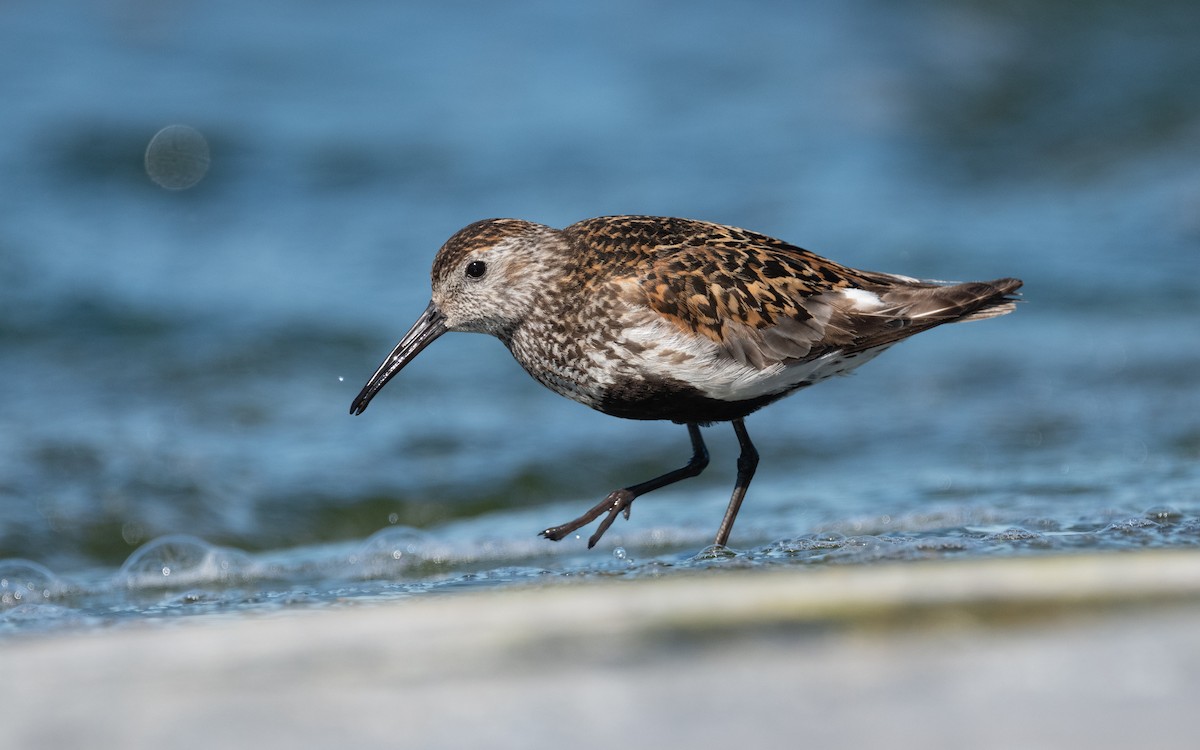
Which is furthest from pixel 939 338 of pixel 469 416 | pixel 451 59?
pixel 451 59

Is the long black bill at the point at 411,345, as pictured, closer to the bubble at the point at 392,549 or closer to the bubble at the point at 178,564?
the bubble at the point at 392,549

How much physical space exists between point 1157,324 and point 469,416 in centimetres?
476

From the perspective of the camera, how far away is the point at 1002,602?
326 cm

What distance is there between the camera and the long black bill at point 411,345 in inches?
227

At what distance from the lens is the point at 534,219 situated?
39.2 feet

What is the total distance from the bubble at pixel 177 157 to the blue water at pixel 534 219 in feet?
0.66

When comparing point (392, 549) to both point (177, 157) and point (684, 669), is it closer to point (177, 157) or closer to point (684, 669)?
point (684, 669)

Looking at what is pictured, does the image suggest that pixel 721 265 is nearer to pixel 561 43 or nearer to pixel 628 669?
pixel 628 669

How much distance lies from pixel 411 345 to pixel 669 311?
1186mm

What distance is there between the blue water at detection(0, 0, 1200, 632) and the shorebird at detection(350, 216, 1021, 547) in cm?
65

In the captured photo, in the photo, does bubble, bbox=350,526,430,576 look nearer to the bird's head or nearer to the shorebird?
the shorebird

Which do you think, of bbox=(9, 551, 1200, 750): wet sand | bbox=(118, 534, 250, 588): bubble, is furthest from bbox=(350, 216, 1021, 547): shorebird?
bbox=(9, 551, 1200, 750): wet sand

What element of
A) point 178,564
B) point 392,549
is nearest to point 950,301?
point 392,549

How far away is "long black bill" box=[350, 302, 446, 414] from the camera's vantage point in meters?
5.76
